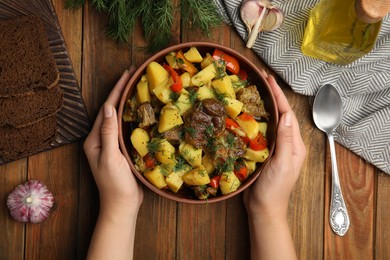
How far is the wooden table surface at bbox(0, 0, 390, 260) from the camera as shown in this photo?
1.98 meters

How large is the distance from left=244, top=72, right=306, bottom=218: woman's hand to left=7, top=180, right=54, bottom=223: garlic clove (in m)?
0.81

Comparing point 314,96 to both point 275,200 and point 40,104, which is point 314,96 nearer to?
point 275,200

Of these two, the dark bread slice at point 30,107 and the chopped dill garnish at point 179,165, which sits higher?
the dark bread slice at point 30,107

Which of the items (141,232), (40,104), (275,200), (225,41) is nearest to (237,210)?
(275,200)

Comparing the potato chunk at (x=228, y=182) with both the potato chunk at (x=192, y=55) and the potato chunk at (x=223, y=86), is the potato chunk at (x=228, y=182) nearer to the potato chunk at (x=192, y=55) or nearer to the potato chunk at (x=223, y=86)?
the potato chunk at (x=223, y=86)

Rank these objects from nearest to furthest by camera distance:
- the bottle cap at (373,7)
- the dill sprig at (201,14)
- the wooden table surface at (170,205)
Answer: the bottle cap at (373,7) < the dill sprig at (201,14) < the wooden table surface at (170,205)

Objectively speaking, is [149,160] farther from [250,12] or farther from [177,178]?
[250,12]

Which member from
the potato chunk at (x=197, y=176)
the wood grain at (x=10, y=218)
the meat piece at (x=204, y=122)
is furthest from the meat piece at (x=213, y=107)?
the wood grain at (x=10, y=218)

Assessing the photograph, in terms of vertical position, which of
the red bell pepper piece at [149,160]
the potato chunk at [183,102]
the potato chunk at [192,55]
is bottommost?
the red bell pepper piece at [149,160]

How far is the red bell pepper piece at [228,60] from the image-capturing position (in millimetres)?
1817

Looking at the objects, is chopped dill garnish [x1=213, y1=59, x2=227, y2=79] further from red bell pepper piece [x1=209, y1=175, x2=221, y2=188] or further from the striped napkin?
Result: red bell pepper piece [x1=209, y1=175, x2=221, y2=188]

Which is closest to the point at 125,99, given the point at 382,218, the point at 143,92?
the point at 143,92

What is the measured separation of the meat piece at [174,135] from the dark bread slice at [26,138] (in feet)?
1.67

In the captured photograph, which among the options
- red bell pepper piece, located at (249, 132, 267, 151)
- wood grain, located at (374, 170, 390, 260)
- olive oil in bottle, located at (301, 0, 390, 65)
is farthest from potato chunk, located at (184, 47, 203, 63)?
wood grain, located at (374, 170, 390, 260)
